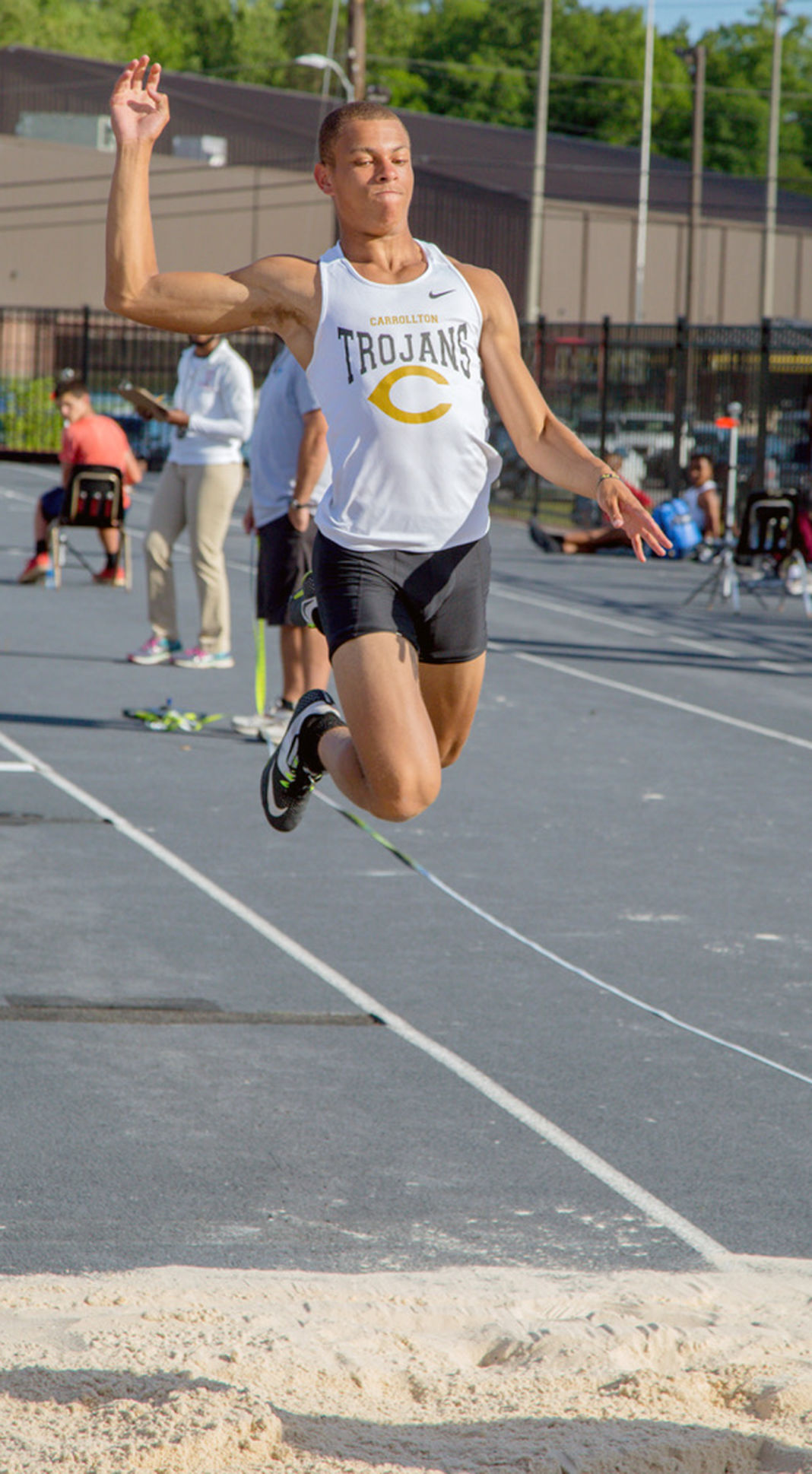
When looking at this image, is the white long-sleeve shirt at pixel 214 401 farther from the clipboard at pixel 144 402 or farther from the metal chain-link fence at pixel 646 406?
the metal chain-link fence at pixel 646 406

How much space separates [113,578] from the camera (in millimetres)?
17297

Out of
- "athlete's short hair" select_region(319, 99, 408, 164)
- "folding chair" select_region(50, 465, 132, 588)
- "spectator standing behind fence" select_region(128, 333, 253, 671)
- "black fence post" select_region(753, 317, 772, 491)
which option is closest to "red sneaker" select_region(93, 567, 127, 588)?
"folding chair" select_region(50, 465, 132, 588)

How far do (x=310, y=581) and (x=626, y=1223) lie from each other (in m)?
1.87

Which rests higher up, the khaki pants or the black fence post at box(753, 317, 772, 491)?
the black fence post at box(753, 317, 772, 491)

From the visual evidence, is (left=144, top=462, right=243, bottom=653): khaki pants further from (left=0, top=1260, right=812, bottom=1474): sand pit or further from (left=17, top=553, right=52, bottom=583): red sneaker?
(left=0, top=1260, right=812, bottom=1474): sand pit

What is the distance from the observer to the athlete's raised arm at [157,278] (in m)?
3.84

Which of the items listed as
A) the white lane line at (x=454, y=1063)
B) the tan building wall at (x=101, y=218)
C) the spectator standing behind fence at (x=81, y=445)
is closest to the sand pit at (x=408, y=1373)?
the white lane line at (x=454, y=1063)

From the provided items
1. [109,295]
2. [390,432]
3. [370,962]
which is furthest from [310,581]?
[370,962]

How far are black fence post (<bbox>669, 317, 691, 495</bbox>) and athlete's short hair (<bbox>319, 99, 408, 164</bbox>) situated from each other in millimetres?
20423

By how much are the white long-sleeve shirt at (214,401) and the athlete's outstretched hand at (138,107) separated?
6689mm

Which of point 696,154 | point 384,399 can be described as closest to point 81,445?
point 384,399

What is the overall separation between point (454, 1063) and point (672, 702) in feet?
24.1

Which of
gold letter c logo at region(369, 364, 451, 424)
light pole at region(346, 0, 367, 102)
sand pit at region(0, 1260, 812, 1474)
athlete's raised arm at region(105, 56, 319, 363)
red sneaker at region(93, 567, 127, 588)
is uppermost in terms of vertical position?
light pole at region(346, 0, 367, 102)

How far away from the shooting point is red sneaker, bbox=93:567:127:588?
56.6 ft
